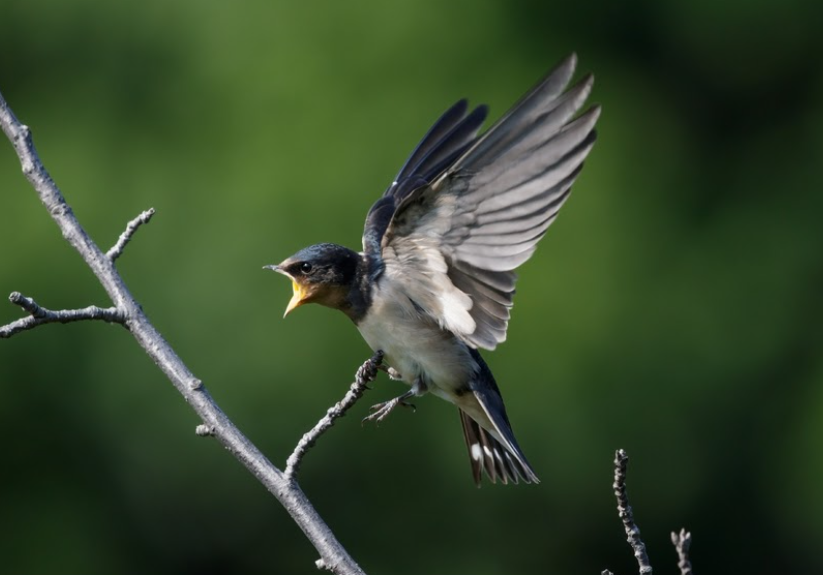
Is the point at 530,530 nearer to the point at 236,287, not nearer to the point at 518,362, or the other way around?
the point at 518,362

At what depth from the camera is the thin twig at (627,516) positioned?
6.81 ft


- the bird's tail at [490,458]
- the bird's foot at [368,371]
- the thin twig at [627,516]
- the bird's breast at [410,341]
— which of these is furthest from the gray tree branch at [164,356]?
the bird's tail at [490,458]

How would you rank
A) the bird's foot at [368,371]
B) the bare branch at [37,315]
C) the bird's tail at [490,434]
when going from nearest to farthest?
the bare branch at [37,315] < the bird's foot at [368,371] < the bird's tail at [490,434]

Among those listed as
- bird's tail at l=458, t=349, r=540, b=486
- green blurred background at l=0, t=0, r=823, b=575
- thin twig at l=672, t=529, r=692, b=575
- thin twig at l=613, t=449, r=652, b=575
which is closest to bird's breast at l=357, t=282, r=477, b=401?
bird's tail at l=458, t=349, r=540, b=486

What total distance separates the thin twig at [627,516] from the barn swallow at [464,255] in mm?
736

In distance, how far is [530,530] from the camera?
25.3 feet

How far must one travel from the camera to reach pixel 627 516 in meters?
2.15

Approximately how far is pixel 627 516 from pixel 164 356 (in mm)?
845

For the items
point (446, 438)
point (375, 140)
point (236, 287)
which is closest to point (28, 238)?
point (236, 287)

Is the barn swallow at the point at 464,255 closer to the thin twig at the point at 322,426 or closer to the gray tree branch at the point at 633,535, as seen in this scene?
the thin twig at the point at 322,426

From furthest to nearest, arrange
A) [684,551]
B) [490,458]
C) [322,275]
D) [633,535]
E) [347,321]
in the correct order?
[347,321]
[490,458]
[322,275]
[633,535]
[684,551]

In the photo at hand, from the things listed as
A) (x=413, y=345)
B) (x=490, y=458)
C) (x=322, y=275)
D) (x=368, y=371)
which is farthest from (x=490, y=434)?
(x=368, y=371)

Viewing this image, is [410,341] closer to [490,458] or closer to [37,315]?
[490,458]

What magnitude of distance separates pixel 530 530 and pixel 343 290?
4669mm
